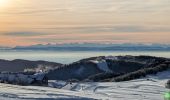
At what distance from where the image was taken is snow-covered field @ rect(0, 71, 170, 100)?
2244cm

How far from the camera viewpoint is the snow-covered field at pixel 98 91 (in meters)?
22.4

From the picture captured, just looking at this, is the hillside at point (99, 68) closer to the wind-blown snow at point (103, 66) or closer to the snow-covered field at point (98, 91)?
the wind-blown snow at point (103, 66)

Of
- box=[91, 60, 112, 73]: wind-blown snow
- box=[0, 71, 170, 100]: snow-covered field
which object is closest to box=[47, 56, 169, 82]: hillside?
box=[91, 60, 112, 73]: wind-blown snow

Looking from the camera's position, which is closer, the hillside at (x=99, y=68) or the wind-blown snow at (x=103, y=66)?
the hillside at (x=99, y=68)

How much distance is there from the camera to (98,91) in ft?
93.0

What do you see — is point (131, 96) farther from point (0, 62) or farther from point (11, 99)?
point (0, 62)

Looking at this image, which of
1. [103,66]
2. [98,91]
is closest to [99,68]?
[103,66]

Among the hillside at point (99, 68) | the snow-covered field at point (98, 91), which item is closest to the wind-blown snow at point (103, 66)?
the hillside at point (99, 68)

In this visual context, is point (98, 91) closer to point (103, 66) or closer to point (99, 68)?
point (99, 68)

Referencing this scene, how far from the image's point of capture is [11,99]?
20922 mm

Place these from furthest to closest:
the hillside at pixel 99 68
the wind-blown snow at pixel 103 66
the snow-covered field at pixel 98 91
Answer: the wind-blown snow at pixel 103 66 → the hillside at pixel 99 68 → the snow-covered field at pixel 98 91

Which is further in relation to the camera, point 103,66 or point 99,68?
point 103,66

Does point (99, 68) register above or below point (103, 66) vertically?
below

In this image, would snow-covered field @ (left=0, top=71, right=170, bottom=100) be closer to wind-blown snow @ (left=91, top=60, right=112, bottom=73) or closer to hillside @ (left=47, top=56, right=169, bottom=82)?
hillside @ (left=47, top=56, right=169, bottom=82)
